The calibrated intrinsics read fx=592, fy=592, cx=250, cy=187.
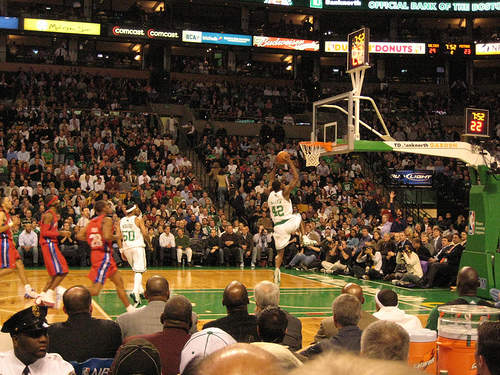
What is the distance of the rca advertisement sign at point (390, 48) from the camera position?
3375 cm

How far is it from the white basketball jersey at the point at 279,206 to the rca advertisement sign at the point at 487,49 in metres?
26.8

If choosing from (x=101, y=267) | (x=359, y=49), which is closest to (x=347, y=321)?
(x=101, y=267)

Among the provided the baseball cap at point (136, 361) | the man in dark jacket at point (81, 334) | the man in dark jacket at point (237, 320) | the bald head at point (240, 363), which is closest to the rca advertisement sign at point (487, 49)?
the man in dark jacket at point (237, 320)

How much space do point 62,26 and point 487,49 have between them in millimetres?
23409

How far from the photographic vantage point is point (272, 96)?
107ft

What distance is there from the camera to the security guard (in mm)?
3869

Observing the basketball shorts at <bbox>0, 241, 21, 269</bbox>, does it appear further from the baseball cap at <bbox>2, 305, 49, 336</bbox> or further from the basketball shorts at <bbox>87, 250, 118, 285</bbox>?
the baseball cap at <bbox>2, 305, 49, 336</bbox>

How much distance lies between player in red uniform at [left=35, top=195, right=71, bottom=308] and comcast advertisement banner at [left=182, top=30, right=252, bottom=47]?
2277cm

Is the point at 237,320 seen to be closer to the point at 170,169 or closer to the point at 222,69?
the point at 170,169

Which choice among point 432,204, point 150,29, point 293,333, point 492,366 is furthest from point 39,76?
point 492,366

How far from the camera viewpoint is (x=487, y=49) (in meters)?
34.0

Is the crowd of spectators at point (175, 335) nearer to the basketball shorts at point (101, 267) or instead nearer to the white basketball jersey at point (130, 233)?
the basketball shorts at point (101, 267)

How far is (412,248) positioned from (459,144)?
408 cm

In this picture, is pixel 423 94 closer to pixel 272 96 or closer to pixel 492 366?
pixel 272 96
